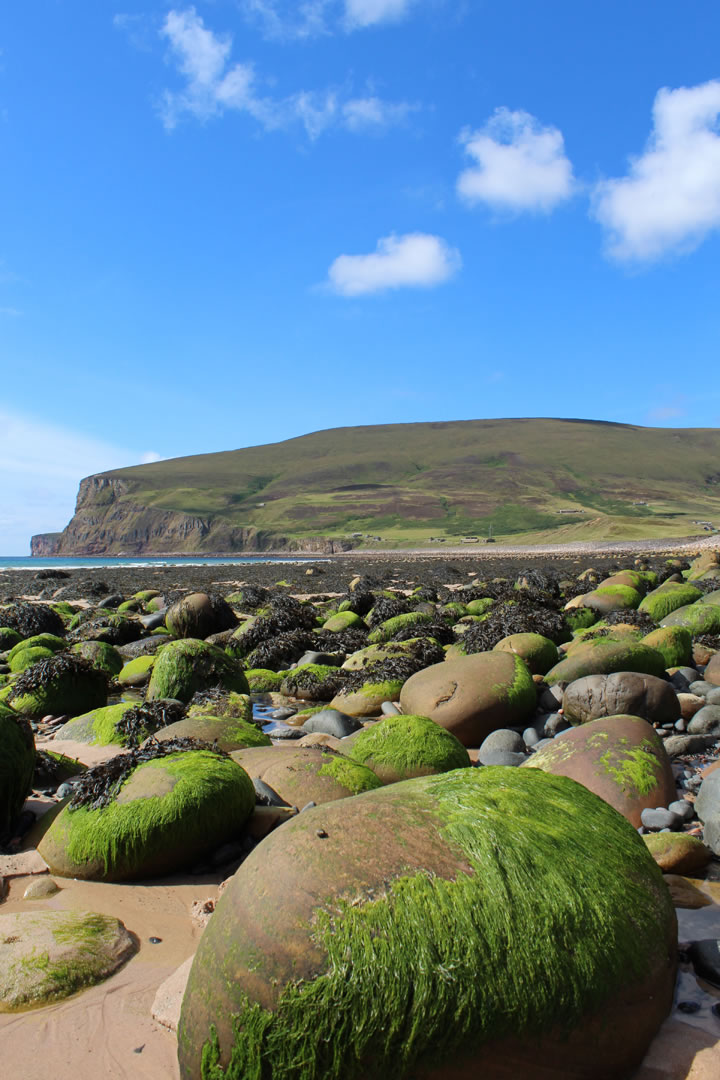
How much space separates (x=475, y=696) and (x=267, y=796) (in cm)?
285

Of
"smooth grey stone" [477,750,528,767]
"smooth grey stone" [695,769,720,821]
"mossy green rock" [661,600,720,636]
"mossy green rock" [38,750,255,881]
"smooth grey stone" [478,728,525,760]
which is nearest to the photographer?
"mossy green rock" [38,750,255,881]

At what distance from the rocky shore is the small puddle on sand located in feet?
0.04

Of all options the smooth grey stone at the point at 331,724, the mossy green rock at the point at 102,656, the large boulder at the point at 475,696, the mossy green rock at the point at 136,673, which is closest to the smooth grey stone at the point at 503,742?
the large boulder at the point at 475,696

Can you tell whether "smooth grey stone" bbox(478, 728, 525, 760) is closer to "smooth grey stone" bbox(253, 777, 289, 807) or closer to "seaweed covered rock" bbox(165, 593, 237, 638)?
"smooth grey stone" bbox(253, 777, 289, 807)

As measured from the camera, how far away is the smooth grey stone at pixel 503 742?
6.41 m

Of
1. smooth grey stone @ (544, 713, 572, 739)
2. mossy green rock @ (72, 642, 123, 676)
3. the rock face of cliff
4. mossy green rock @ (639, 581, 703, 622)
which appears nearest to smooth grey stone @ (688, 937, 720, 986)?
smooth grey stone @ (544, 713, 572, 739)

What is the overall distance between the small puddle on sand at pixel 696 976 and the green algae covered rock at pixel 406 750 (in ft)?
7.00

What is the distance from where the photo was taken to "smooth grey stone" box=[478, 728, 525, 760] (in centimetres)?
641

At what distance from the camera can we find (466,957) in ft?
7.25

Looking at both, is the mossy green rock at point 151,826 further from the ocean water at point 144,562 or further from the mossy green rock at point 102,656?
the ocean water at point 144,562

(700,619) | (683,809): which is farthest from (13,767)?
(700,619)

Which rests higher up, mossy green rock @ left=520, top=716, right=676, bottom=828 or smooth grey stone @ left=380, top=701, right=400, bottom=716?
mossy green rock @ left=520, top=716, right=676, bottom=828

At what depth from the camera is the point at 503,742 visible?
6.47 metres

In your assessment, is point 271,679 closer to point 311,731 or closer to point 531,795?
point 311,731
